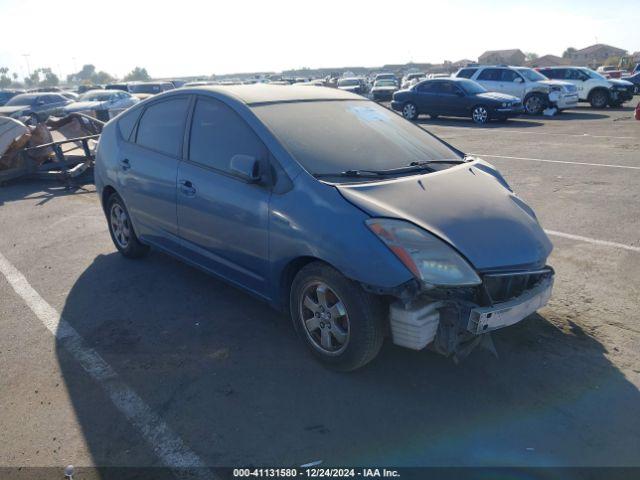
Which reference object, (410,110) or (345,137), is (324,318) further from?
(410,110)

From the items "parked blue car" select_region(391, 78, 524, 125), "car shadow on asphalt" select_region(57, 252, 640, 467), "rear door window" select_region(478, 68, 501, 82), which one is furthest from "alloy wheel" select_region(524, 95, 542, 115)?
"car shadow on asphalt" select_region(57, 252, 640, 467)

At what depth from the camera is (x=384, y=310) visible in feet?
10.1

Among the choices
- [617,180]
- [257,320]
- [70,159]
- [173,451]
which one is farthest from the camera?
[70,159]

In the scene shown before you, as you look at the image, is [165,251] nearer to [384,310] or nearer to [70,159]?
[384,310]

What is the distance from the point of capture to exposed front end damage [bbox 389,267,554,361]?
2893mm

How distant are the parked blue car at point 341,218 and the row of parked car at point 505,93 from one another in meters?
14.0

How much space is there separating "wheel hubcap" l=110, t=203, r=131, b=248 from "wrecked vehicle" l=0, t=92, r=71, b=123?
60.0 ft

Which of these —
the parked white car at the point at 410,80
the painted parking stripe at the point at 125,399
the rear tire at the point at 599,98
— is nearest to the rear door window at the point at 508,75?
the rear tire at the point at 599,98

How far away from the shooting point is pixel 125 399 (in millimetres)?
3178

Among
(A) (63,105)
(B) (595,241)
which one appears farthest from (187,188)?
(A) (63,105)

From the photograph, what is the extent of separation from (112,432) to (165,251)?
6.83 feet

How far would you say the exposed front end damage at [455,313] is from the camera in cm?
289

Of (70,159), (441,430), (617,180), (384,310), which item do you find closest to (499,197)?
(384,310)

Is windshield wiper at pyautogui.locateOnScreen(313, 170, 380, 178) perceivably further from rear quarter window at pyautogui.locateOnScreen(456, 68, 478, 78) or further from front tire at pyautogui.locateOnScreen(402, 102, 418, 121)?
rear quarter window at pyautogui.locateOnScreen(456, 68, 478, 78)
